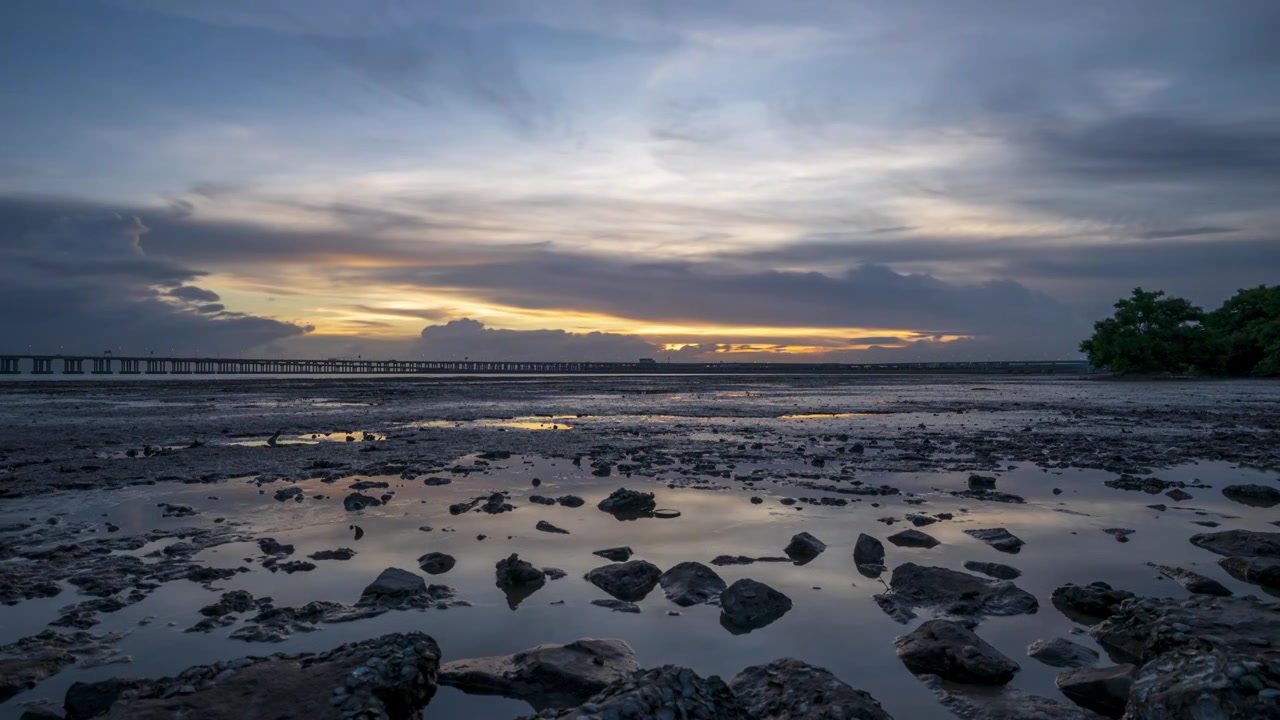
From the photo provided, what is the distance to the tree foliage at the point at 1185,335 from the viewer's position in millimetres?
80438

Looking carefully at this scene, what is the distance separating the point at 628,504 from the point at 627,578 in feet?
12.8

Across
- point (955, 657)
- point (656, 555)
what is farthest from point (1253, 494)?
point (656, 555)

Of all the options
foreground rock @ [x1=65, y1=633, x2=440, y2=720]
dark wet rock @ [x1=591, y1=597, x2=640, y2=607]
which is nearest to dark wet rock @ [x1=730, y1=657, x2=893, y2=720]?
dark wet rock @ [x1=591, y1=597, x2=640, y2=607]

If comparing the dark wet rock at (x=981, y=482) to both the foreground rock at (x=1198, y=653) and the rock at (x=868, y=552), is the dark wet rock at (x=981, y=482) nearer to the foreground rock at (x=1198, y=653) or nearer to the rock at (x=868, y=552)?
the rock at (x=868, y=552)

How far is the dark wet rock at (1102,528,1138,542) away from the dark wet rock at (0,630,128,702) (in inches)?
438

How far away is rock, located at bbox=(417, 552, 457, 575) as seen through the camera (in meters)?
8.89

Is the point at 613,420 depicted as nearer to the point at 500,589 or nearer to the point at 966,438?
the point at 966,438

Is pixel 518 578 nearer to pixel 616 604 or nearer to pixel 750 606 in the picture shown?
pixel 616 604

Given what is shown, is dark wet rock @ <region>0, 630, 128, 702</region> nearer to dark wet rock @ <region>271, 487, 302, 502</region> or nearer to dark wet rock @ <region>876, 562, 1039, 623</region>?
dark wet rock @ <region>271, 487, 302, 502</region>

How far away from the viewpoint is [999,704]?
5.52 m

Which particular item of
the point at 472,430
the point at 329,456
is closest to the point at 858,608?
the point at 329,456

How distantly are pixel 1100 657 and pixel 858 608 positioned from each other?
2071 millimetres

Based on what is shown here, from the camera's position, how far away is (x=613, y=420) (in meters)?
30.8

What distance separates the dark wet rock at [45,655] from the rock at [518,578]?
11.2ft
